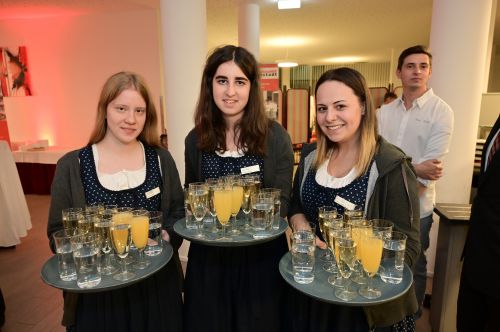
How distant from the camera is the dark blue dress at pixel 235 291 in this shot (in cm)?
168

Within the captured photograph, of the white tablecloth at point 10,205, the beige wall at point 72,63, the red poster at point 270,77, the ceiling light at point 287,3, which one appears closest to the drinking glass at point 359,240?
the white tablecloth at point 10,205

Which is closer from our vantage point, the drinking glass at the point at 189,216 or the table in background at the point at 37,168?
the drinking glass at the point at 189,216

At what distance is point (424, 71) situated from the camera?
2588mm

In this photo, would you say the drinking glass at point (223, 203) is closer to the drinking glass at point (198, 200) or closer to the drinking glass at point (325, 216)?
the drinking glass at point (198, 200)

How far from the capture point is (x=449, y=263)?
2.44 m

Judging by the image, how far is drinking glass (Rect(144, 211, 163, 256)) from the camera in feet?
4.99

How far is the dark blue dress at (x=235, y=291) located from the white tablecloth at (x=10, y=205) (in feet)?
11.9

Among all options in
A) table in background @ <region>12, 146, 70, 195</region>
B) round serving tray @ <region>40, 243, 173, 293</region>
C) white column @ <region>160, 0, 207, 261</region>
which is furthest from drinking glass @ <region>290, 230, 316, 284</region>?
table in background @ <region>12, 146, 70, 195</region>

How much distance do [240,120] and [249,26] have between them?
14.3ft

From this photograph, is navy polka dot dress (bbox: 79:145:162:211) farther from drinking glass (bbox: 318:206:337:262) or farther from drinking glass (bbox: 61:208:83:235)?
drinking glass (bbox: 318:206:337:262)

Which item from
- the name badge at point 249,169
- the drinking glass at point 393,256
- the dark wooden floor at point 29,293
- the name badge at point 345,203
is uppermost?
the name badge at point 249,169

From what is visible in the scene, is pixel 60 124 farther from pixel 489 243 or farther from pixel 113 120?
pixel 489 243

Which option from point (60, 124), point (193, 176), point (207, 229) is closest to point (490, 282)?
point (207, 229)

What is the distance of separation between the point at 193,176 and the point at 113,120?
554 mm
